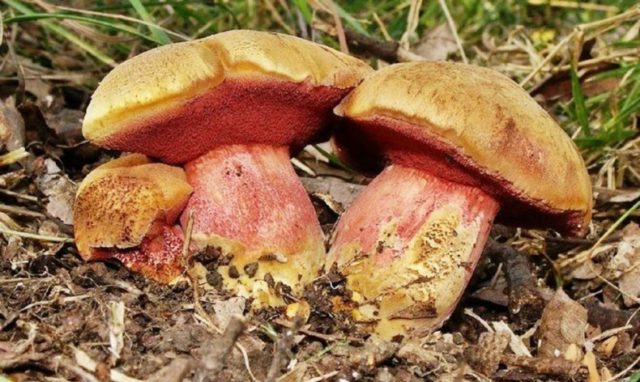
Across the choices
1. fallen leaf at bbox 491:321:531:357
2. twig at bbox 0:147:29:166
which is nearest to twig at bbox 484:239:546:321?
fallen leaf at bbox 491:321:531:357

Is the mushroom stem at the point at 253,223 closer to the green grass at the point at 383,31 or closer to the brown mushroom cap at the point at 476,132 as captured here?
the brown mushroom cap at the point at 476,132

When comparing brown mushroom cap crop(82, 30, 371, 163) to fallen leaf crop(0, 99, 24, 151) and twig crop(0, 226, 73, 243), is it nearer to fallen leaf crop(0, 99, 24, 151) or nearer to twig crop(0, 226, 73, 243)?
twig crop(0, 226, 73, 243)

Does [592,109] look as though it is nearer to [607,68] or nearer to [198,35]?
[607,68]

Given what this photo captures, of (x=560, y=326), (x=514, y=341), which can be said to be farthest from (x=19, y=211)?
(x=560, y=326)

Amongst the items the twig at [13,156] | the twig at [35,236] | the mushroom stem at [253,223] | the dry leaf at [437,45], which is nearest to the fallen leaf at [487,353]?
the mushroom stem at [253,223]

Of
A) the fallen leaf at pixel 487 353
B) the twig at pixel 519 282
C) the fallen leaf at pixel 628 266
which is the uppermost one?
the fallen leaf at pixel 487 353

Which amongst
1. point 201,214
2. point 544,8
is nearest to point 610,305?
point 201,214
